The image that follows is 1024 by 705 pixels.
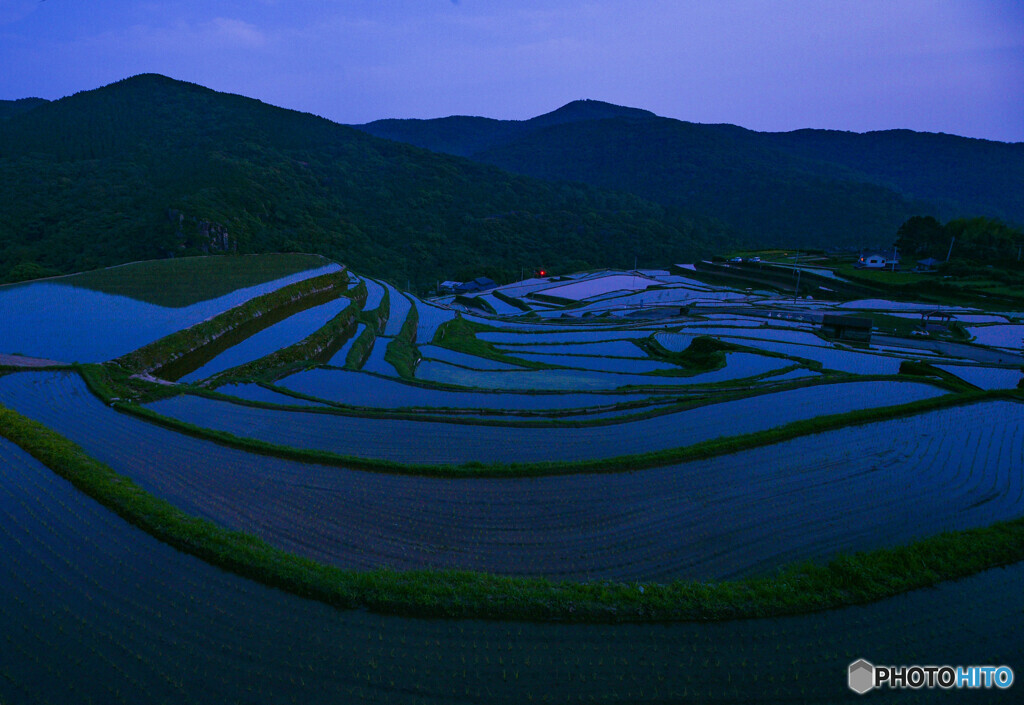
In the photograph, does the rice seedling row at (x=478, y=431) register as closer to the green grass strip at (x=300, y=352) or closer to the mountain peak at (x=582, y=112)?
the green grass strip at (x=300, y=352)

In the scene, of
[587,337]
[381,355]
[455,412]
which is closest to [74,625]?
[455,412]

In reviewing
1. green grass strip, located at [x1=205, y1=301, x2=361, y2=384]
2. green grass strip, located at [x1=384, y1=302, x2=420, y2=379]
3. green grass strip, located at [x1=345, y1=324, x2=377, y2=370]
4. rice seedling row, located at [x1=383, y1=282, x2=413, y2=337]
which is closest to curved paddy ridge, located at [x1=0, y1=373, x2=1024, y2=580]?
green grass strip, located at [x1=205, y1=301, x2=361, y2=384]

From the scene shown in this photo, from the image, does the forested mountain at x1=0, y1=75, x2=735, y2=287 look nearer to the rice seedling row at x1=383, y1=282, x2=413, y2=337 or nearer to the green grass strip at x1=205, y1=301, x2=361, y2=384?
the rice seedling row at x1=383, y1=282, x2=413, y2=337

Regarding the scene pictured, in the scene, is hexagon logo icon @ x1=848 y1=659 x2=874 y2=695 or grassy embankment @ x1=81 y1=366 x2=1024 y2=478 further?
grassy embankment @ x1=81 y1=366 x2=1024 y2=478

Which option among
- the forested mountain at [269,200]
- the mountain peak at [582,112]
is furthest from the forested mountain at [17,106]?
the mountain peak at [582,112]

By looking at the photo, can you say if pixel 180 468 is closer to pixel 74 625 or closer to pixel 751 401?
pixel 74 625

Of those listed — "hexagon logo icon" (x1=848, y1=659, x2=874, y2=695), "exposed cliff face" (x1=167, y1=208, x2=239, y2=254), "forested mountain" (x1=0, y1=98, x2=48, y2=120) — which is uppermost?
"forested mountain" (x1=0, y1=98, x2=48, y2=120)
